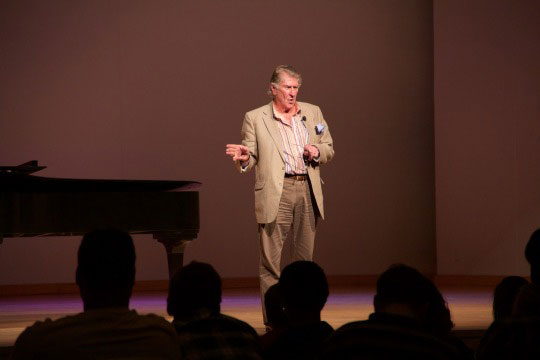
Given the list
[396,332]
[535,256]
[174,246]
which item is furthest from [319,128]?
[396,332]

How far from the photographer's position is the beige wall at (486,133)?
26.9 ft

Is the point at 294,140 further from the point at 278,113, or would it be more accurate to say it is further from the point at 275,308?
the point at 275,308

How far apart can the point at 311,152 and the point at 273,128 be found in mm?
339

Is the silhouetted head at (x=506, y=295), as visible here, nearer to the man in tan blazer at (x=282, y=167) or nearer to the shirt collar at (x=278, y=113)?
the man in tan blazer at (x=282, y=167)

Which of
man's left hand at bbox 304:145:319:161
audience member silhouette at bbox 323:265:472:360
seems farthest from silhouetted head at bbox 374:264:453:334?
man's left hand at bbox 304:145:319:161

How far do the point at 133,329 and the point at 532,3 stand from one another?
271 inches

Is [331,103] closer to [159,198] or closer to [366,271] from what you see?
[366,271]

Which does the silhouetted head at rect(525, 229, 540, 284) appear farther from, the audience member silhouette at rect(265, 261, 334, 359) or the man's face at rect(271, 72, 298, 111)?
the man's face at rect(271, 72, 298, 111)

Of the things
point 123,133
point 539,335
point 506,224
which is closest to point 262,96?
point 123,133

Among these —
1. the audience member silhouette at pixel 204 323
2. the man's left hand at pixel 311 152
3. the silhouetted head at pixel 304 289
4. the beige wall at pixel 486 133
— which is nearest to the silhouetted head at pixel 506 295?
the silhouetted head at pixel 304 289

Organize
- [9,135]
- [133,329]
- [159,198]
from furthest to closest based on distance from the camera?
[9,135]
[159,198]
[133,329]

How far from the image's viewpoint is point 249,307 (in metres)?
6.73

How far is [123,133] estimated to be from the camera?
27.5ft

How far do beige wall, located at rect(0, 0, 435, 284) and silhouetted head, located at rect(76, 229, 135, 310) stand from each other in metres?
6.02
